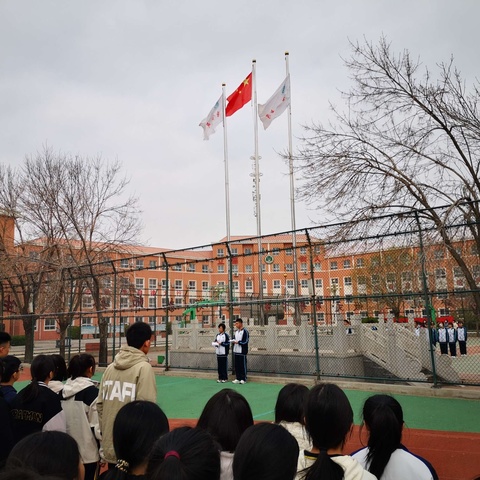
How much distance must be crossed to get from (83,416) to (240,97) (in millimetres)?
21599

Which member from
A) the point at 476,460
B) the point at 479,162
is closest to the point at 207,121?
the point at 479,162

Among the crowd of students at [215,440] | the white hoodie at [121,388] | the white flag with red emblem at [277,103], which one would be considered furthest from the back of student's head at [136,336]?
the white flag with red emblem at [277,103]

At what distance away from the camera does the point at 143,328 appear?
3807mm

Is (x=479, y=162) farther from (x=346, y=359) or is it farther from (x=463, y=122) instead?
(x=346, y=359)

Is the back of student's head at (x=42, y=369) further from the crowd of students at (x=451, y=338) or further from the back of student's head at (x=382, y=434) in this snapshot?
the crowd of students at (x=451, y=338)

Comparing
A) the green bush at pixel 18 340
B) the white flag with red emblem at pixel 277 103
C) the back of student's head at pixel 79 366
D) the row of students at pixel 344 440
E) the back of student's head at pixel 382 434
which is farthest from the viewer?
the green bush at pixel 18 340

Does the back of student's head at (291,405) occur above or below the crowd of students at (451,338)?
above

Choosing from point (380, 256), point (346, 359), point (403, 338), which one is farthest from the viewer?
point (403, 338)

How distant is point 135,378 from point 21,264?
17646 mm

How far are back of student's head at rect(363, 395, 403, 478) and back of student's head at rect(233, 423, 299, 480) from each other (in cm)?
105

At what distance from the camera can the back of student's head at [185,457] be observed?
1449mm

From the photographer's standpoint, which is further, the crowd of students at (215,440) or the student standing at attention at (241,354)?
the student standing at attention at (241,354)

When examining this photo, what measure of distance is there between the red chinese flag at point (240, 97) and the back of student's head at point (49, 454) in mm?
22735

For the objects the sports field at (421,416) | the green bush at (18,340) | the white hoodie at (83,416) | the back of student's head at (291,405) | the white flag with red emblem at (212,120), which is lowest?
the green bush at (18,340)
